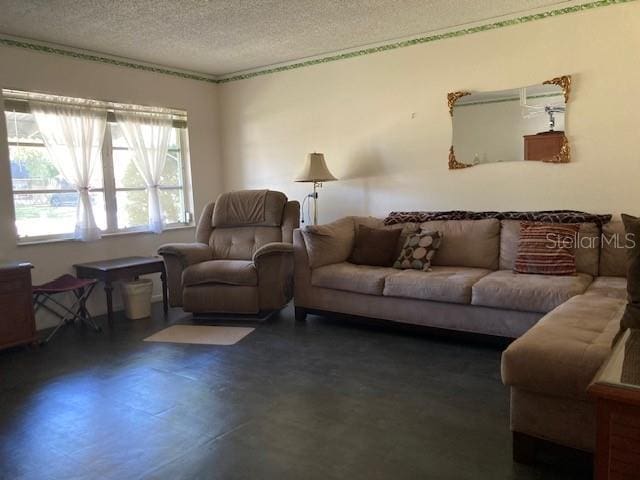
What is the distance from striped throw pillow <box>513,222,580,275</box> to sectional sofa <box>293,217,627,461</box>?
0.09 m

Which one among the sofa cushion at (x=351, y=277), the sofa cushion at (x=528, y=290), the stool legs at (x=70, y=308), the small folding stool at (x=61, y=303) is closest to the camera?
the sofa cushion at (x=528, y=290)

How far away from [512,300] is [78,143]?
3.88 m

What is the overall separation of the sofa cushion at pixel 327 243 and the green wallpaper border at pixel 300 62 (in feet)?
5.76

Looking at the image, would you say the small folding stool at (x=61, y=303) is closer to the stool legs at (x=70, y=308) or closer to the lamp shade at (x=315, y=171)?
the stool legs at (x=70, y=308)

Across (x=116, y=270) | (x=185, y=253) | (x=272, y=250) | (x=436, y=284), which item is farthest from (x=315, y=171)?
(x=116, y=270)

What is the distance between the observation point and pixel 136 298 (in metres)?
4.61

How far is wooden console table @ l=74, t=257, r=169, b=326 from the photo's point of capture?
4.31 m

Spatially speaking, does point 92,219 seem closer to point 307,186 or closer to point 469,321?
point 307,186

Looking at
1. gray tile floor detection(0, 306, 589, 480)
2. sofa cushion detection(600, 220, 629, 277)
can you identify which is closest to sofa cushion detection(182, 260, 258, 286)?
gray tile floor detection(0, 306, 589, 480)

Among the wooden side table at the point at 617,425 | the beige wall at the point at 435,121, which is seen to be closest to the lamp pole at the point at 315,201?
the beige wall at the point at 435,121

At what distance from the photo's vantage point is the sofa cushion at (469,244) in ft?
13.1

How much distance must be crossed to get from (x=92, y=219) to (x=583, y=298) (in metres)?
4.05

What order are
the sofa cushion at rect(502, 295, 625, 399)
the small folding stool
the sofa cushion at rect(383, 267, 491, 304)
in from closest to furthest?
the sofa cushion at rect(502, 295, 625, 399) < the sofa cushion at rect(383, 267, 491, 304) < the small folding stool

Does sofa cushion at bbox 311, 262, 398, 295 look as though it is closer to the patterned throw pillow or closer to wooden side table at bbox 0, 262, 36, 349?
the patterned throw pillow
